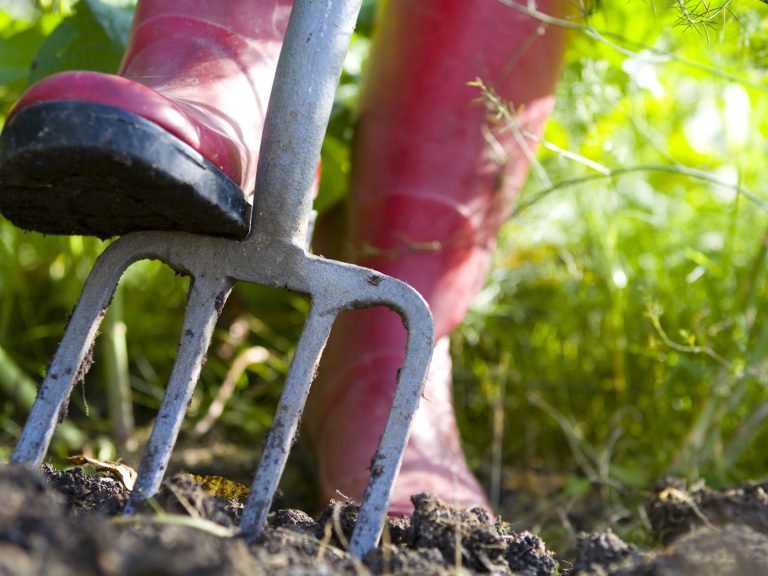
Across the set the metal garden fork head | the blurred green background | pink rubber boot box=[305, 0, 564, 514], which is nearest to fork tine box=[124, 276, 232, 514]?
the metal garden fork head

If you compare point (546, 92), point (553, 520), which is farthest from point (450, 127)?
point (553, 520)

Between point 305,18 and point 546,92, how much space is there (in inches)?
23.2

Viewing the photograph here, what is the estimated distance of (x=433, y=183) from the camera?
1.46m

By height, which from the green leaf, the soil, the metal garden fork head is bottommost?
the soil

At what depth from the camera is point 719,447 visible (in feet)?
5.08

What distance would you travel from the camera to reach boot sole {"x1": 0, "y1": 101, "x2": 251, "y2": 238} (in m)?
0.86

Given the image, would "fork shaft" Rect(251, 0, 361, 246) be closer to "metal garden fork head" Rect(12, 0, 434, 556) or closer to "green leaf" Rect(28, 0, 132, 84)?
"metal garden fork head" Rect(12, 0, 434, 556)

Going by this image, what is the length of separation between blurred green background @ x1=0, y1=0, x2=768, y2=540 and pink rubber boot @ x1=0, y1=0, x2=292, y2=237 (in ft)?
1.16

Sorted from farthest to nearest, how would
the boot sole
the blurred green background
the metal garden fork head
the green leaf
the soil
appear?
1. the blurred green background
2. the green leaf
3. the metal garden fork head
4. the boot sole
5. the soil

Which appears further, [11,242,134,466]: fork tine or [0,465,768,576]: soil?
[11,242,134,466]: fork tine

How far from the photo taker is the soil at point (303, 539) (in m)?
0.65

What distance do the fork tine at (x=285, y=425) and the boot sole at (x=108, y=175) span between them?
140mm

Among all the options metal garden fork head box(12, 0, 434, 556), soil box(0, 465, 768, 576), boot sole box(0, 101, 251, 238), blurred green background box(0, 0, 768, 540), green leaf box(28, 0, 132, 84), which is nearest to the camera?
soil box(0, 465, 768, 576)

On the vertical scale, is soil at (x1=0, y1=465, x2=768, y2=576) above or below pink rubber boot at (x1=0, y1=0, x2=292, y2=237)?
below
